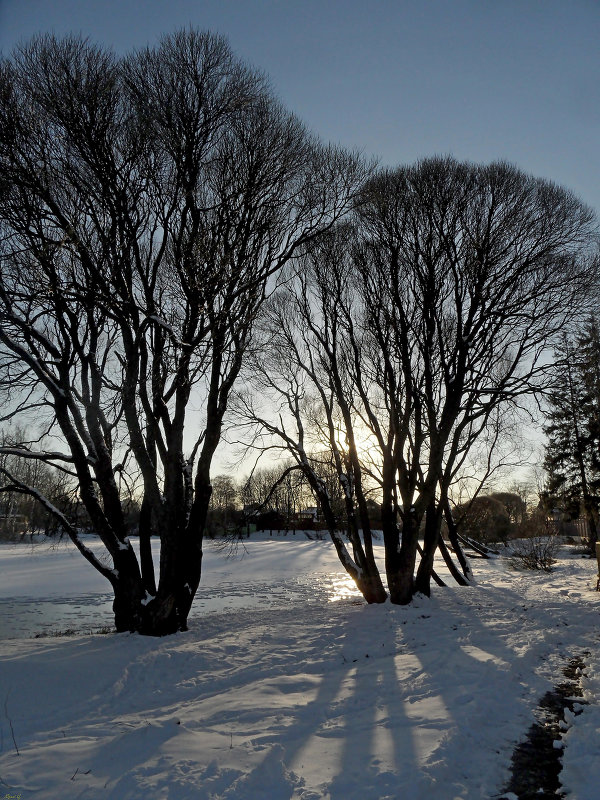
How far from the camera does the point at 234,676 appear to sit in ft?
23.6

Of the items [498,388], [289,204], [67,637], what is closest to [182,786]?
[67,637]

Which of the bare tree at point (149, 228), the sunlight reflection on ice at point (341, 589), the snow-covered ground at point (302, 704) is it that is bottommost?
the sunlight reflection on ice at point (341, 589)

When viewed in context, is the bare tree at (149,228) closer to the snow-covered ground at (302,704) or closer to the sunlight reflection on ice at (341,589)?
the snow-covered ground at (302,704)

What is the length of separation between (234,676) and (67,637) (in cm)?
497

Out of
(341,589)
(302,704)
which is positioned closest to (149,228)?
(302,704)

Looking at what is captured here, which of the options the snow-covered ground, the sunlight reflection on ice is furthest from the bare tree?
the sunlight reflection on ice

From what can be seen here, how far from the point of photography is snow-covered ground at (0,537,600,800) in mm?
3814

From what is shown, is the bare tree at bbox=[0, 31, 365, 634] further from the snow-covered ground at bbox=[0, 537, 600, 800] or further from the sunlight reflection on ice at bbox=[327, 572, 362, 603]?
the sunlight reflection on ice at bbox=[327, 572, 362, 603]

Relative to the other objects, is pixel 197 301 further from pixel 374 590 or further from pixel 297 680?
pixel 374 590

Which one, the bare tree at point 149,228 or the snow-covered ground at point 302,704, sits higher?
the bare tree at point 149,228

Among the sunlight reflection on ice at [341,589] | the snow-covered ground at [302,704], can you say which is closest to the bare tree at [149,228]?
the snow-covered ground at [302,704]

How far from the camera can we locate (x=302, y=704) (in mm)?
5695

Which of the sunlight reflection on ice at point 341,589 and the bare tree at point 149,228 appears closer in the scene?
the bare tree at point 149,228

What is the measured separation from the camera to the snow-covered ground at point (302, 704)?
12.5ft
